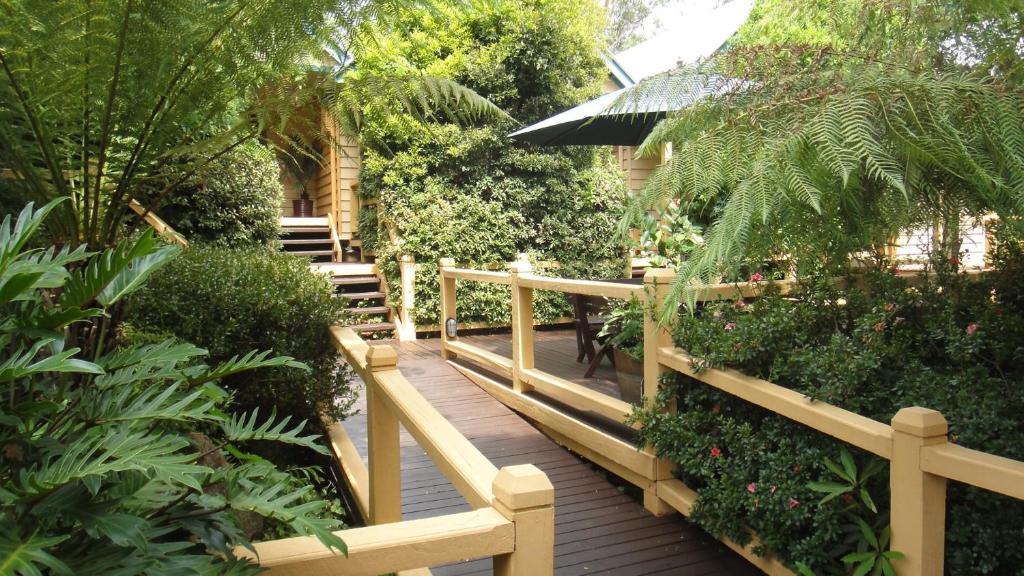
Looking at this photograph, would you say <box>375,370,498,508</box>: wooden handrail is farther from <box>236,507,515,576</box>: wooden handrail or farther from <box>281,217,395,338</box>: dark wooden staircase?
<box>281,217,395,338</box>: dark wooden staircase

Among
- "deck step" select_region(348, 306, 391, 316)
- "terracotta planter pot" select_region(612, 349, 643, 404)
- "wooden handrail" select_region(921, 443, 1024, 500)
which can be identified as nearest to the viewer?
"wooden handrail" select_region(921, 443, 1024, 500)

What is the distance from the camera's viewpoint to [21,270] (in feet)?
3.06

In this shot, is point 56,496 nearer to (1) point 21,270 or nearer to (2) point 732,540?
(1) point 21,270

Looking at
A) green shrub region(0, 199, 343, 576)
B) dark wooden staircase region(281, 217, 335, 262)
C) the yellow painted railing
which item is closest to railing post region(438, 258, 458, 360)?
dark wooden staircase region(281, 217, 335, 262)

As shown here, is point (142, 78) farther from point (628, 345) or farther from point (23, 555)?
point (628, 345)

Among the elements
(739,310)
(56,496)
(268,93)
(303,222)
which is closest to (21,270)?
(56,496)

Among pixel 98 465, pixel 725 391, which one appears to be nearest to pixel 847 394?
pixel 725 391

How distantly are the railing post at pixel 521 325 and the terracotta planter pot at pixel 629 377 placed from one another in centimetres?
79

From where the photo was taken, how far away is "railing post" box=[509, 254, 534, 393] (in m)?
4.93

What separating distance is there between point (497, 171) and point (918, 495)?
659 centimetres

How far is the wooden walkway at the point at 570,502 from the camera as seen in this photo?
123 inches

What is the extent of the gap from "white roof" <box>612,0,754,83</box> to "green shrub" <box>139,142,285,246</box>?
4419 mm

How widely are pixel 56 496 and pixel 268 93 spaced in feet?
5.86

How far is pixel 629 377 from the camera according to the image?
419cm
